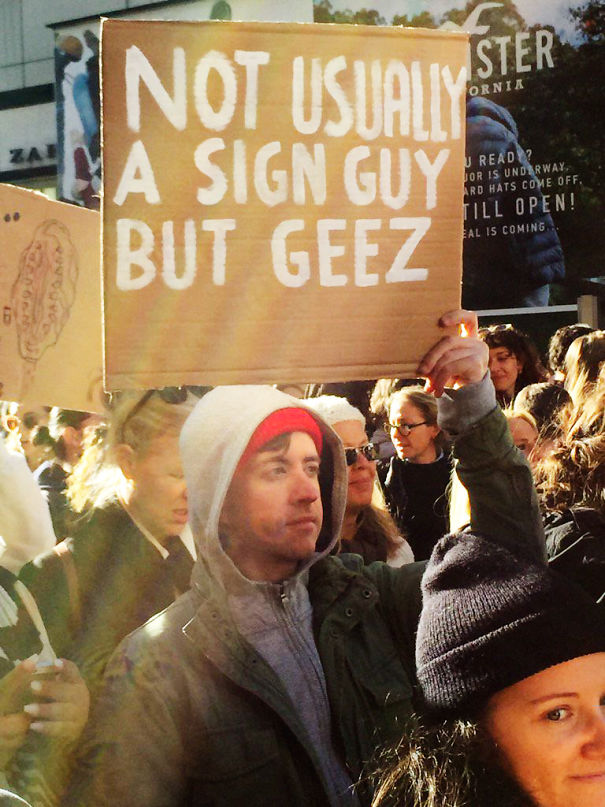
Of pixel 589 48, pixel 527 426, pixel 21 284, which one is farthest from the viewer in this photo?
pixel 589 48

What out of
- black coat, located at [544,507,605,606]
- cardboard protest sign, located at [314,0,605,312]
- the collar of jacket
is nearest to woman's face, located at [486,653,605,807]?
the collar of jacket

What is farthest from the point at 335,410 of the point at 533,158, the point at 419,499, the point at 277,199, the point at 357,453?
the point at 533,158

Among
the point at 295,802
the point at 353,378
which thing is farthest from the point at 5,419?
the point at 295,802

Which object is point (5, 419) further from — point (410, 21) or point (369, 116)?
point (410, 21)

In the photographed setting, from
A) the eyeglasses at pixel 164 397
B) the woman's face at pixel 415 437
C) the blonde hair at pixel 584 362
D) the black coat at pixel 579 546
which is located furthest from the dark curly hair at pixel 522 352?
the eyeglasses at pixel 164 397

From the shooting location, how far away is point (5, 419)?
287 centimetres

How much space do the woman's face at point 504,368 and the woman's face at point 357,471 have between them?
1848 mm

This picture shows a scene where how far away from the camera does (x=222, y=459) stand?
204 centimetres

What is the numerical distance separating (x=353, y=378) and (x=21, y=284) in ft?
2.78

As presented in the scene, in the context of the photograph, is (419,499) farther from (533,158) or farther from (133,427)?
(533,158)

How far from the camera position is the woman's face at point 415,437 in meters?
4.15

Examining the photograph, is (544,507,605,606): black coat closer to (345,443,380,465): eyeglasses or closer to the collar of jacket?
the collar of jacket

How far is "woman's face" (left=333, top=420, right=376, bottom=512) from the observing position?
128 inches

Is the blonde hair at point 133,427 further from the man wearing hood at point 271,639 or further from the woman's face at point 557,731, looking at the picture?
the woman's face at point 557,731
